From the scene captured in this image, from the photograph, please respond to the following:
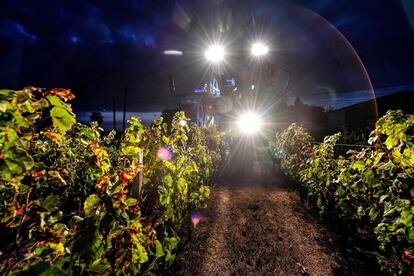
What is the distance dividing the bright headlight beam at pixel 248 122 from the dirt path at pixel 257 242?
14254 millimetres

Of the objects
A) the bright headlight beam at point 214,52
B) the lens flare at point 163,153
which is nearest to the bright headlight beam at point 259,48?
the bright headlight beam at point 214,52

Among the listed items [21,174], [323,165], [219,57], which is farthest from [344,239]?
[219,57]

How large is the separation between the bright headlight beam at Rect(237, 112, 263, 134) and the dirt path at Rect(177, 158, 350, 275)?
14254mm

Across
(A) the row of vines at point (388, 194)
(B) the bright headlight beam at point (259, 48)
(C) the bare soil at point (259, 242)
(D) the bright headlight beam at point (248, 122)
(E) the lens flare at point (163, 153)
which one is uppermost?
(B) the bright headlight beam at point (259, 48)

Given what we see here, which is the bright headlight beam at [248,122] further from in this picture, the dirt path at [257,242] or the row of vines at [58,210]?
the row of vines at [58,210]

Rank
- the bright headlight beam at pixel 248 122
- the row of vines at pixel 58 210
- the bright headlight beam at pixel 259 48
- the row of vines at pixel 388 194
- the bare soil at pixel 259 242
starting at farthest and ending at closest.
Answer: the bright headlight beam at pixel 248 122 < the bright headlight beam at pixel 259 48 < the bare soil at pixel 259 242 < the row of vines at pixel 388 194 < the row of vines at pixel 58 210

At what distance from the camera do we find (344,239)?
3412 millimetres

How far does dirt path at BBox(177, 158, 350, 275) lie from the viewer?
2.79 meters

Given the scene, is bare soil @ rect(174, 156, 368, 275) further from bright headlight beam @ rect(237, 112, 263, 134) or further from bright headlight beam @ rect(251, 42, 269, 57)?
A: bright headlight beam @ rect(237, 112, 263, 134)

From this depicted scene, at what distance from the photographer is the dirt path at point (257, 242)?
2.79 meters

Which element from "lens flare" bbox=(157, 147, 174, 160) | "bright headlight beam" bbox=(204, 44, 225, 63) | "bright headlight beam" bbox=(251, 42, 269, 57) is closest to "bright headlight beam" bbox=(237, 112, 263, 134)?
"bright headlight beam" bbox=(204, 44, 225, 63)

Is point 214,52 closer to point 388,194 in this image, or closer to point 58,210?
point 388,194

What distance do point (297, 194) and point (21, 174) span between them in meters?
5.97

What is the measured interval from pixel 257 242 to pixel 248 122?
16784mm
